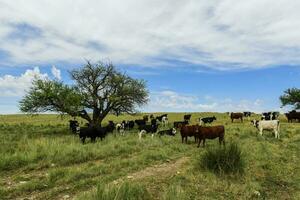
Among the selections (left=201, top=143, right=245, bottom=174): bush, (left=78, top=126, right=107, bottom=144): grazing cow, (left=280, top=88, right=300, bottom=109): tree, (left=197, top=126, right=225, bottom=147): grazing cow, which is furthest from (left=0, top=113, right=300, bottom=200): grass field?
(left=280, top=88, right=300, bottom=109): tree

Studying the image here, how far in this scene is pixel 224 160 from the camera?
48.4 feet

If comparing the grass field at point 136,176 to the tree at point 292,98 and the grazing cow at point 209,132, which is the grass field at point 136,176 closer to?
the grazing cow at point 209,132

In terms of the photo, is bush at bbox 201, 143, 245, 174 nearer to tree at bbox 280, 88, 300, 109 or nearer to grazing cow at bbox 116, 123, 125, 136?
grazing cow at bbox 116, 123, 125, 136

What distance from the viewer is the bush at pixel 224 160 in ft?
47.7

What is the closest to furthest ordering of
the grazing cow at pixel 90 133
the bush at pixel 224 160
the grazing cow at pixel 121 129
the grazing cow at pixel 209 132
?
the bush at pixel 224 160
the grazing cow at pixel 209 132
the grazing cow at pixel 90 133
the grazing cow at pixel 121 129

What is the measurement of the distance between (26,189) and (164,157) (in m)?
7.54

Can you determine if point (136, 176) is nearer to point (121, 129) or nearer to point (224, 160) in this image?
point (224, 160)

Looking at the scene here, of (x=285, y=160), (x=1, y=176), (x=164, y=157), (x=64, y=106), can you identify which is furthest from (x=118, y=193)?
(x=64, y=106)

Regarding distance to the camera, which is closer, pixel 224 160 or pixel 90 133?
pixel 224 160

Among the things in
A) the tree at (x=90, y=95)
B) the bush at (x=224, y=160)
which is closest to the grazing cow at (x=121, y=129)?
the tree at (x=90, y=95)

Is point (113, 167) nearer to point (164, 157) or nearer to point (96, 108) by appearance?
point (164, 157)

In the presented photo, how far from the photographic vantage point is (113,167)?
15.8 m

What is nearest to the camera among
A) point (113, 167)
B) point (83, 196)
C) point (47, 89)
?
point (83, 196)

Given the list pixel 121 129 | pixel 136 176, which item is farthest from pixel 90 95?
pixel 136 176
